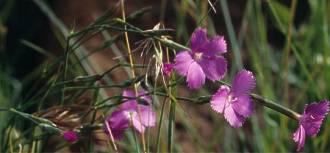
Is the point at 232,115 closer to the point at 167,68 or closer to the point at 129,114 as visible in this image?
the point at 167,68

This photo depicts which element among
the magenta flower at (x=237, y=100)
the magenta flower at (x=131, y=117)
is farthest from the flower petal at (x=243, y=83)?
the magenta flower at (x=131, y=117)

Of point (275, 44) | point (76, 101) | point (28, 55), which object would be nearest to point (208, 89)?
point (275, 44)

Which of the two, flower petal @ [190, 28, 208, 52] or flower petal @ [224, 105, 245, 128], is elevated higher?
flower petal @ [190, 28, 208, 52]

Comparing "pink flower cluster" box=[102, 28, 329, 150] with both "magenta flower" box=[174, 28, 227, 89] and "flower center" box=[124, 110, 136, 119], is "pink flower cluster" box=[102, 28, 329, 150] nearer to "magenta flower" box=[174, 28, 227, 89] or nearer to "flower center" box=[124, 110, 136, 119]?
"magenta flower" box=[174, 28, 227, 89]

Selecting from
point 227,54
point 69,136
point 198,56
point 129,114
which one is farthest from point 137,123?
point 227,54

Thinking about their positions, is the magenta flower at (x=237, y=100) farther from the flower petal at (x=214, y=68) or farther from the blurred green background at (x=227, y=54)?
the blurred green background at (x=227, y=54)

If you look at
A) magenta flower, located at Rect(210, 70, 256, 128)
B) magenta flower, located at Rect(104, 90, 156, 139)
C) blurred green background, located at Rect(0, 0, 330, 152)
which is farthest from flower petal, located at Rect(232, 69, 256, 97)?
blurred green background, located at Rect(0, 0, 330, 152)

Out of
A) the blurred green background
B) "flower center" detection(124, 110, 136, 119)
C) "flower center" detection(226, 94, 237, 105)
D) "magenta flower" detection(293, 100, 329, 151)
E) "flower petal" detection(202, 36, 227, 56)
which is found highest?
the blurred green background
